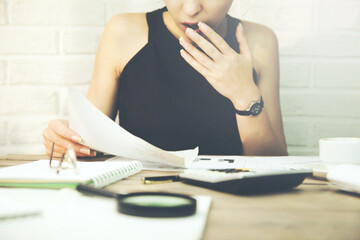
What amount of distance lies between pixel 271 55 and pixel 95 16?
24.8 inches

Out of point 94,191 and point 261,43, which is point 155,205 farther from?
point 261,43

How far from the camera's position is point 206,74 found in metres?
1.23

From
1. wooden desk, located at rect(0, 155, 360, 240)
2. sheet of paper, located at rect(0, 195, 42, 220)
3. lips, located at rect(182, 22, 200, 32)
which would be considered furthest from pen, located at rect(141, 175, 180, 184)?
lips, located at rect(182, 22, 200, 32)

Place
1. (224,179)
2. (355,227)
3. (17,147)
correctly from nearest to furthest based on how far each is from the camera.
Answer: (355,227)
(224,179)
(17,147)

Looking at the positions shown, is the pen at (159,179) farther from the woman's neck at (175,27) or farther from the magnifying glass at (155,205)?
the woman's neck at (175,27)

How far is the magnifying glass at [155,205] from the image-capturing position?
0.39m

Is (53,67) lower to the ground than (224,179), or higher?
higher

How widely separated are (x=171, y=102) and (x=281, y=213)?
0.88m

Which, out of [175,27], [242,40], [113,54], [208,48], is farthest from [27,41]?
[242,40]

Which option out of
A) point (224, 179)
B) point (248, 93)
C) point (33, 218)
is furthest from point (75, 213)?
point (248, 93)

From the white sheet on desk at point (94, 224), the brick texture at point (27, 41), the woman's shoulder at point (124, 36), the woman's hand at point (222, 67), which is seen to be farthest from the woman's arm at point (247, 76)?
the white sheet on desk at point (94, 224)

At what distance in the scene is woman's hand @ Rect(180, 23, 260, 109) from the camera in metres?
1.19

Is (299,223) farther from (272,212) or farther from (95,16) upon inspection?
(95,16)

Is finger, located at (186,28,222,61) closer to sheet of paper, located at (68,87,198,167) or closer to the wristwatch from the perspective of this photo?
the wristwatch
